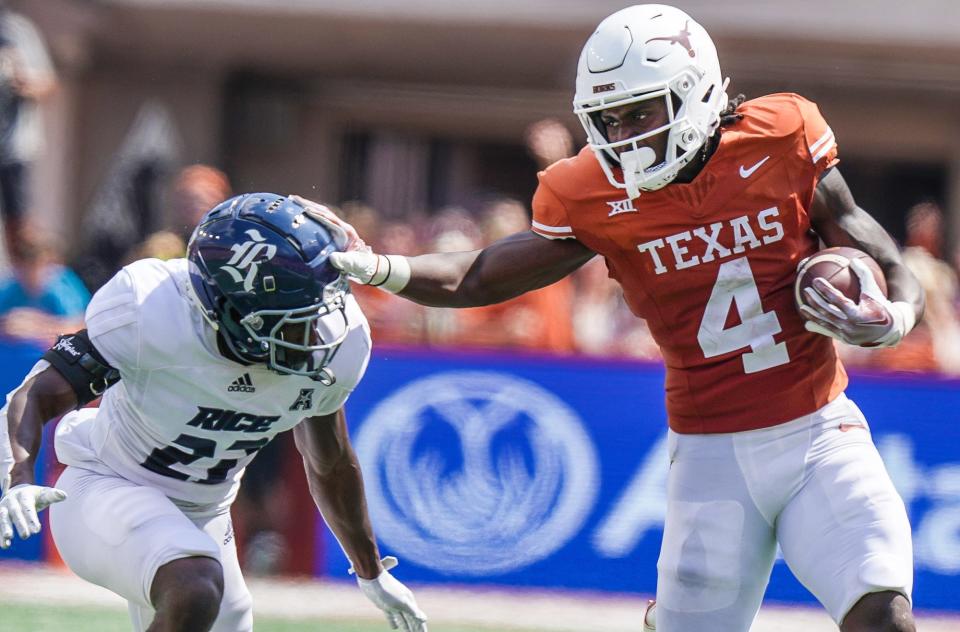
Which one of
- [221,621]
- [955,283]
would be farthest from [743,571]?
[955,283]

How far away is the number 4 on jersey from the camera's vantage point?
168 inches

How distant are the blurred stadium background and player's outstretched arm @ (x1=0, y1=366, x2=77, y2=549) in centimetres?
266

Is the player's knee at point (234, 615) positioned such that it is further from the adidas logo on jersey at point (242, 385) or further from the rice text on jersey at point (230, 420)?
the adidas logo on jersey at point (242, 385)

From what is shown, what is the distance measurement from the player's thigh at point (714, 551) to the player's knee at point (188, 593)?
131 cm

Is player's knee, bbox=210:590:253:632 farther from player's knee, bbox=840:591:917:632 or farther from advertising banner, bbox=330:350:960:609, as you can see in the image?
advertising banner, bbox=330:350:960:609

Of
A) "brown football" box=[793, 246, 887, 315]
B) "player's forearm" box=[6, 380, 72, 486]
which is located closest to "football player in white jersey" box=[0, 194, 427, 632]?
"player's forearm" box=[6, 380, 72, 486]

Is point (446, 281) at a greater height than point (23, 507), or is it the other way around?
point (446, 281)

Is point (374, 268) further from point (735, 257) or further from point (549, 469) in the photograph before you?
point (549, 469)

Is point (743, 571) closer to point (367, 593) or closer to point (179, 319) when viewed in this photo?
point (367, 593)

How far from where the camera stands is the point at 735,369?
14.2 feet

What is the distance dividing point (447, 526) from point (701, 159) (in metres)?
4.04

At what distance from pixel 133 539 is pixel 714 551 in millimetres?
1648

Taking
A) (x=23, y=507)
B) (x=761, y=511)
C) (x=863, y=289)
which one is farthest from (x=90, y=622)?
(x=863, y=289)

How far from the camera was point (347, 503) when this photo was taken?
4.66 meters
